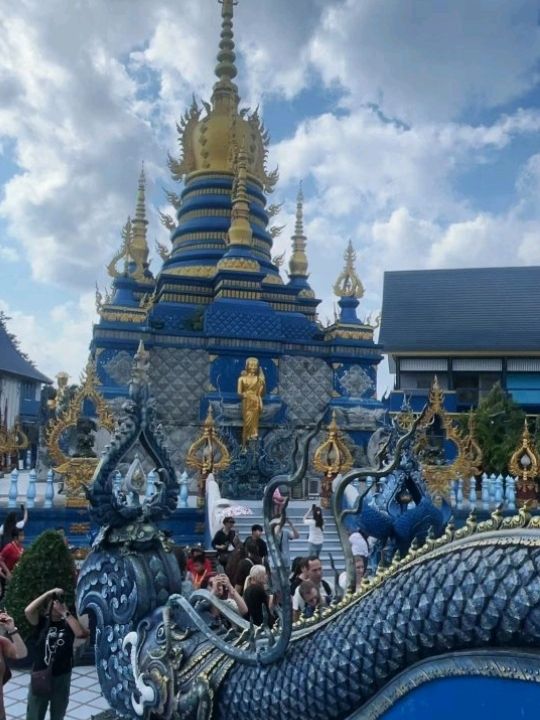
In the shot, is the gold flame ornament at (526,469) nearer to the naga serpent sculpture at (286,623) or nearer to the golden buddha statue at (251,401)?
the golden buddha statue at (251,401)

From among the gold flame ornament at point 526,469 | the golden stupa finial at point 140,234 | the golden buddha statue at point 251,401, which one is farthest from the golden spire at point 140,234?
the gold flame ornament at point 526,469

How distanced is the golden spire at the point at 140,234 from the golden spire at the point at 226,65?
574cm

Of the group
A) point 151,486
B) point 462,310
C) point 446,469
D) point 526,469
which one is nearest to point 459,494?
point 446,469

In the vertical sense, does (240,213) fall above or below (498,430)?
above

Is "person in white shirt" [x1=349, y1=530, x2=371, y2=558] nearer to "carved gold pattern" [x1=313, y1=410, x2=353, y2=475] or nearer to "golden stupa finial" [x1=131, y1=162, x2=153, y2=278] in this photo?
"carved gold pattern" [x1=313, y1=410, x2=353, y2=475]

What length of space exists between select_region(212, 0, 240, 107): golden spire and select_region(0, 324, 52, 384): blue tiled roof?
21.0 meters

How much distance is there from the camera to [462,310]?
36406mm

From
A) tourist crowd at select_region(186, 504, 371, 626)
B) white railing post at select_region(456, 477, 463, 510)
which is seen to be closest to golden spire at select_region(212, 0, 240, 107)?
white railing post at select_region(456, 477, 463, 510)

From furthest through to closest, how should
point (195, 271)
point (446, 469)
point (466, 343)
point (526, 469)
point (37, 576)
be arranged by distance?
1. point (466, 343)
2. point (195, 271)
3. point (446, 469)
4. point (526, 469)
5. point (37, 576)

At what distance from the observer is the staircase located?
35.8ft

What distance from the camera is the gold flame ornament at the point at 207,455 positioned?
1429 centimetres

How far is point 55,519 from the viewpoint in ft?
39.8

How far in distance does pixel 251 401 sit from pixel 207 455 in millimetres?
4666

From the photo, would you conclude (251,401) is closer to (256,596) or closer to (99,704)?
(99,704)
